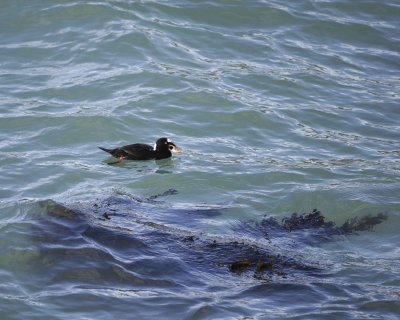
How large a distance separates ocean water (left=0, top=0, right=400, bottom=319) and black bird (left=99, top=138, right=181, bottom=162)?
130 mm

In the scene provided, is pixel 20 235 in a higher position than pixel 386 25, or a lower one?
lower

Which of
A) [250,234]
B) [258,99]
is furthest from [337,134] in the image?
[250,234]

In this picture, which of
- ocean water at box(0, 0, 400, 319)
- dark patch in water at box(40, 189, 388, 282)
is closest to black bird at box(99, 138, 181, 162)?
ocean water at box(0, 0, 400, 319)

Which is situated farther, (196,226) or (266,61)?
(266,61)

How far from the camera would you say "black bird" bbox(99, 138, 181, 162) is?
34.0ft

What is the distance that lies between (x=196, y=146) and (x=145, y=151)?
31.1 inches

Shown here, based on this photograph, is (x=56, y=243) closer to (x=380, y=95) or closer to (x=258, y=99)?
(x=258, y=99)

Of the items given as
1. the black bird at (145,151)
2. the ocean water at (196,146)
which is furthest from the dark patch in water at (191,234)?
the black bird at (145,151)

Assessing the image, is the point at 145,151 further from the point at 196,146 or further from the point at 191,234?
the point at 191,234

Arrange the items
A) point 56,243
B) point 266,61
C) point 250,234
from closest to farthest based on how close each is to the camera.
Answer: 1. point 56,243
2. point 250,234
3. point 266,61

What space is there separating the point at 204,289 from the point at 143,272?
62cm

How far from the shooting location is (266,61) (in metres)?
13.5

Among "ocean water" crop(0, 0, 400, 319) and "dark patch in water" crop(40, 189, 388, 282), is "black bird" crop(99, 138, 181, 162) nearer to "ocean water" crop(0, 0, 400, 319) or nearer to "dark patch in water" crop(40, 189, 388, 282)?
"ocean water" crop(0, 0, 400, 319)

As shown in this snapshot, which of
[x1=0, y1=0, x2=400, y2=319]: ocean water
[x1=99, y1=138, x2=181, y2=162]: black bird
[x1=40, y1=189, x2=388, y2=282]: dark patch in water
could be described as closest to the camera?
[x1=0, y1=0, x2=400, y2=319]: ocean water
